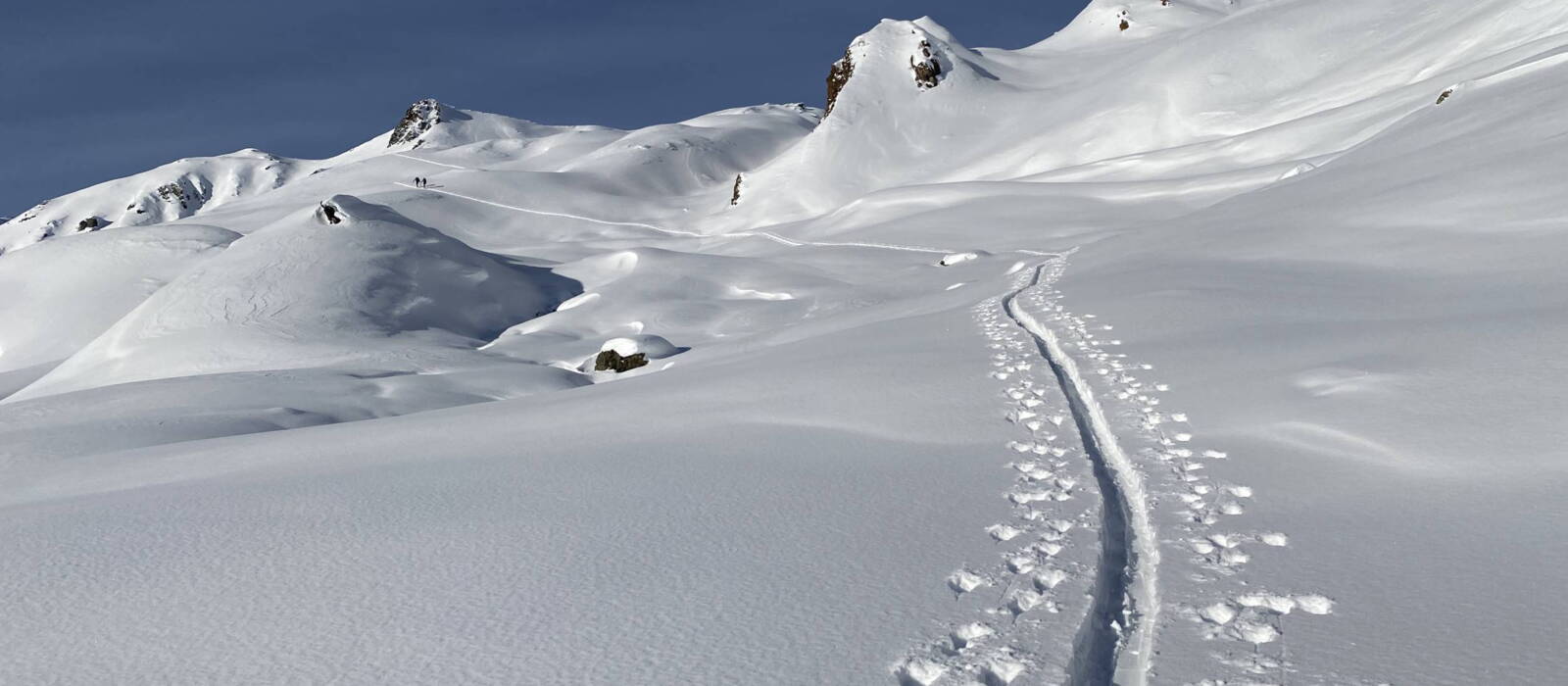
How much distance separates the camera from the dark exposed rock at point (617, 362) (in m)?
20.2

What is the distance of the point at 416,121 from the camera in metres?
133

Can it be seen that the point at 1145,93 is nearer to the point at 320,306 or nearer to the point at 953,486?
the point at 320,306

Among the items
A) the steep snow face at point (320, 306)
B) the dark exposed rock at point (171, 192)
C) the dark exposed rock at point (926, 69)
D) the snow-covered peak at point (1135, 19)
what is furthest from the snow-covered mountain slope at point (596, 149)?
the dark exposed rock at point (171, 192)

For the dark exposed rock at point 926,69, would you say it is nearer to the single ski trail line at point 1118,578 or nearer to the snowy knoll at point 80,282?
the snowy knoll at point 80,282

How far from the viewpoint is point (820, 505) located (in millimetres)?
5293

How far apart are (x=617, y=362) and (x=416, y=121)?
12434cm

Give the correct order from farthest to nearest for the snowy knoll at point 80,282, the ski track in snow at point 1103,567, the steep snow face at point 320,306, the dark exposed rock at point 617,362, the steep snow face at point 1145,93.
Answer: the snowy knoll at point 80,282 → the steep snow face at point 1145,93 → the steep snow face at point 320,306 → the dark exposed rock at point 617,362 → the ski track in snow at point 1103,567

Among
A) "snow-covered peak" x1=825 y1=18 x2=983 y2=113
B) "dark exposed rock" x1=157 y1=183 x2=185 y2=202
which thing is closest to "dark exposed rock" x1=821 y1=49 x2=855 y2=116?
"snow-covered peak" x1=825 y1=18 x2=983 y2=113

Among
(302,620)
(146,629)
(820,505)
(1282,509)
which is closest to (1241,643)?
(1282,509)

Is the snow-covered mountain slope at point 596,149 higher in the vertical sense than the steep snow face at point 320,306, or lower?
higher

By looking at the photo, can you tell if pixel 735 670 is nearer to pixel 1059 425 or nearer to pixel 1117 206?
→ pixel 1059 425

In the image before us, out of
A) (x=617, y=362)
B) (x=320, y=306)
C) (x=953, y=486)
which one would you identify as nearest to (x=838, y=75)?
(x=320, y=306)

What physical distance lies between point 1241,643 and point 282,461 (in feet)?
20.8

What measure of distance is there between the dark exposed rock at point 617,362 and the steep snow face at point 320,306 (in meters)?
4.31
